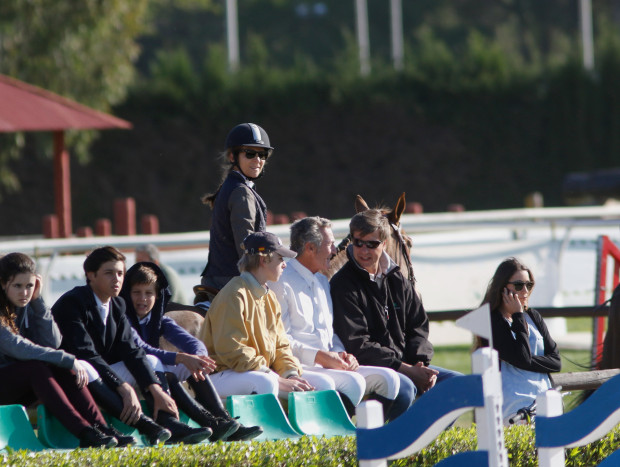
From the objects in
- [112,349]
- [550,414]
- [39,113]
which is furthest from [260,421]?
[39,113]

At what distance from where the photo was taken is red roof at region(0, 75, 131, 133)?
12570 millimetres

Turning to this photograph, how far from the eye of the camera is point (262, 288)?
17.4ft

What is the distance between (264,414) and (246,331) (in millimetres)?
422

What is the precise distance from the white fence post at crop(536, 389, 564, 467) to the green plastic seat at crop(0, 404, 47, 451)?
2.19 metres

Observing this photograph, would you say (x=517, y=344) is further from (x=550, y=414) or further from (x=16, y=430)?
(x=16, y=430)

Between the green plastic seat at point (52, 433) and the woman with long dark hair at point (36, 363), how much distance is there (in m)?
0.04

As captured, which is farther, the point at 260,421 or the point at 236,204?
the point at 236,204

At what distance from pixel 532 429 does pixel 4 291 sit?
8.24 feet

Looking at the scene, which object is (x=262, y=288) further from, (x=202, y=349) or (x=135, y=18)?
(x=135, y=18)

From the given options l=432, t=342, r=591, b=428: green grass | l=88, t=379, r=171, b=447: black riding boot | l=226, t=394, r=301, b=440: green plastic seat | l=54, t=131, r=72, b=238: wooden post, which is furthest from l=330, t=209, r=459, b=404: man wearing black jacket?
l=54, t=131, r=72, b=238: wooden post

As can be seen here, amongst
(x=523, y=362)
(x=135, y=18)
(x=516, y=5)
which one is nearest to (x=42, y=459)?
(x=523, y=362)

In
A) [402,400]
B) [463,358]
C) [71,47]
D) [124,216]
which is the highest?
[71,47]

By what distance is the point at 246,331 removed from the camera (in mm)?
5262

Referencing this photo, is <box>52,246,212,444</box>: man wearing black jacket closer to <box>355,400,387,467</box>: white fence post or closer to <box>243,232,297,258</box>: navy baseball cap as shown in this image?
<box>243,232,297,258</box>: navy baseball cap
